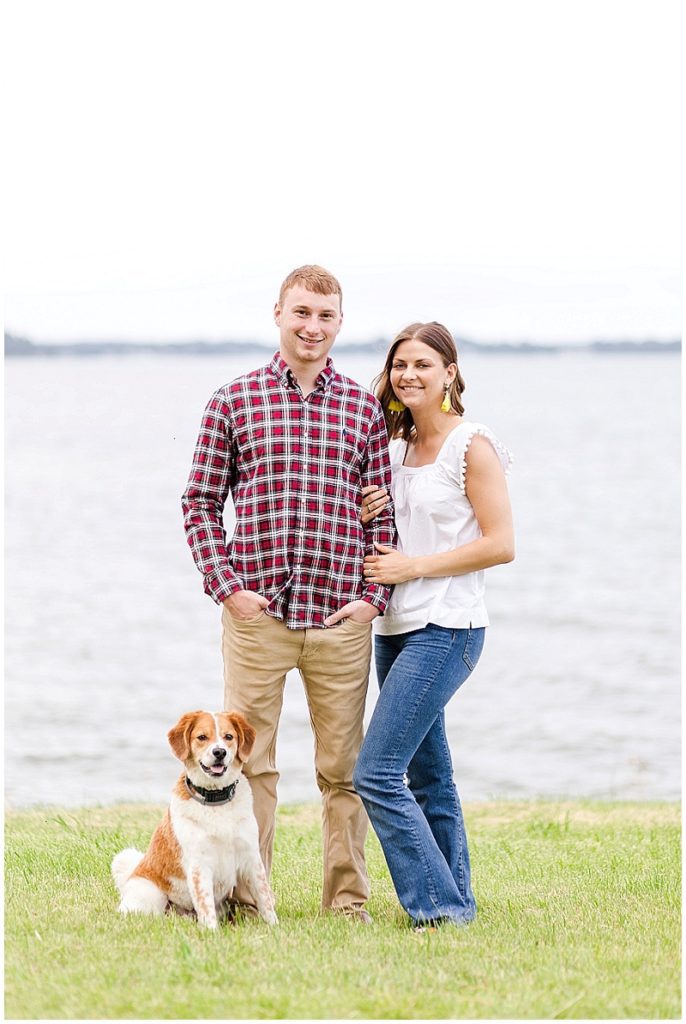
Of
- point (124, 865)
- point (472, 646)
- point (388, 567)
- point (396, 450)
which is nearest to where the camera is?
point (388, 567)

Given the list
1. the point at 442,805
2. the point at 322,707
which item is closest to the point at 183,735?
the point at 322,707

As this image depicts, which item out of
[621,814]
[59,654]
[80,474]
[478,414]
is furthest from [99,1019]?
[478,414]

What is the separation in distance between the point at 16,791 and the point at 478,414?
38227 millimetres

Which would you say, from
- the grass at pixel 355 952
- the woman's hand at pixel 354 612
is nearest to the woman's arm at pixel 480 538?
the woman's hand at pixel 354 612

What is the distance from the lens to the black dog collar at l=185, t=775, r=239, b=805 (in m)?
4.90

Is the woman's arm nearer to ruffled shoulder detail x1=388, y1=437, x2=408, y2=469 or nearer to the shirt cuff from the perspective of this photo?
ruffled shoulder detail x1=388, y1=437, x2=408, y2=469

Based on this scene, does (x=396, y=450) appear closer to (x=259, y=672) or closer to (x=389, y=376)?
(x=389, y=376)

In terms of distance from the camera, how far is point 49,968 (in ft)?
14.1

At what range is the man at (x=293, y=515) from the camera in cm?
495

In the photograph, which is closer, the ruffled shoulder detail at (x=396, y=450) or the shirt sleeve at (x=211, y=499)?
the shirt sleeve at (x=211, y=499)

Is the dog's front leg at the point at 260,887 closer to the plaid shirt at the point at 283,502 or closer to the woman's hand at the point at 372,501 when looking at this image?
the plaid shirt at the point at 283,502

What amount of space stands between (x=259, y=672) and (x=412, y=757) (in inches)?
28.7

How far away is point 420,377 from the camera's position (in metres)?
5.01

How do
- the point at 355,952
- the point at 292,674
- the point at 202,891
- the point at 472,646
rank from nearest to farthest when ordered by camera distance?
the point at 355,952, the point at 202,891, the point at 472,646, the point at 292,674
